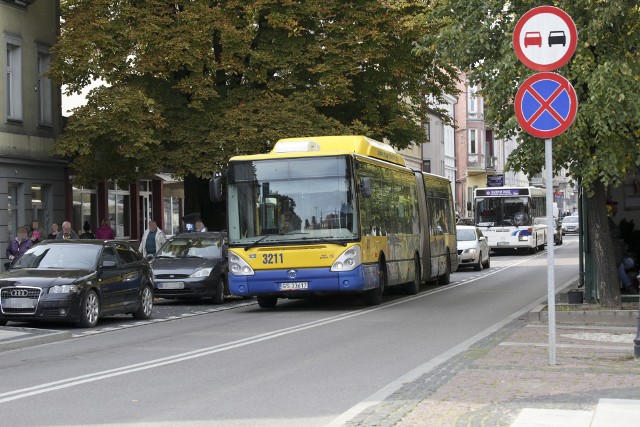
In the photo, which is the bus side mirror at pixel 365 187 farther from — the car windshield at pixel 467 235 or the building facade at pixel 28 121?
the car windshield at pixel 467 235

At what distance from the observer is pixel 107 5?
33.9 metres

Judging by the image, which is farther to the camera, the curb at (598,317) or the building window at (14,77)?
the building window at (14,77)

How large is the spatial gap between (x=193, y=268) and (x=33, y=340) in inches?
363

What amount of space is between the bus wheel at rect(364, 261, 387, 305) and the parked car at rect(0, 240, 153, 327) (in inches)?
175

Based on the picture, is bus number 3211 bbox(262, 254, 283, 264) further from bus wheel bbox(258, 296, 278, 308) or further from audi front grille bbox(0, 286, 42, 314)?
audi front grille bbox(0, 286, 42, 314)

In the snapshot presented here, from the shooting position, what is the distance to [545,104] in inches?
483

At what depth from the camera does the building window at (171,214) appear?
169 ft

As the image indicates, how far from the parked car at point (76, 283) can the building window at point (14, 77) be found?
1283 centimetres

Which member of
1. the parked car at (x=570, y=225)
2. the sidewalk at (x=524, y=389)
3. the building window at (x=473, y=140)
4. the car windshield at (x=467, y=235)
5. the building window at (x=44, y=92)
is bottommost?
the sidewalk at (x=524, y=389)

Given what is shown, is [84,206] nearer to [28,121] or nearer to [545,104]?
[28,121]

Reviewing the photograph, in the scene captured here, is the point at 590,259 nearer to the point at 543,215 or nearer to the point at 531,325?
the point at 531,325

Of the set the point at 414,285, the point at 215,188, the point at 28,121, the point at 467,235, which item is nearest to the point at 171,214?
the point at 467,235

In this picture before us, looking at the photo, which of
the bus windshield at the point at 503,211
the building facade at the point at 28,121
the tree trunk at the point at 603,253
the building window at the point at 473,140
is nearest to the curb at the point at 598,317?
the tree trunk at the point at 603,253

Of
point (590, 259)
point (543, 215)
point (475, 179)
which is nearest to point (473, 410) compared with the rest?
point (590, 259)
